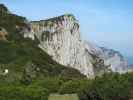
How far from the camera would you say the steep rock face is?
17026 centimetres

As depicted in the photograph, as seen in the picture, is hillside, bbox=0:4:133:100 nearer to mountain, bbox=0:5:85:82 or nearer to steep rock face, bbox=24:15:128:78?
mountain, bbox=0:5:85:82

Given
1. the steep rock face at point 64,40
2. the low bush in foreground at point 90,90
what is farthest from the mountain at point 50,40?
the low bush in foreground at point 90,90

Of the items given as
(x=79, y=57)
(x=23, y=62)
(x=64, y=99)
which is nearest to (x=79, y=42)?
(x=79, y=57)

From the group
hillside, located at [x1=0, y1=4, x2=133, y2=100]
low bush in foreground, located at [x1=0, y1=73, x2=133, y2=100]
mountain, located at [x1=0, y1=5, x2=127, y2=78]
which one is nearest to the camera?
low bush in foreground, located at [x1=0, y1=73, x2=133, y2=100]

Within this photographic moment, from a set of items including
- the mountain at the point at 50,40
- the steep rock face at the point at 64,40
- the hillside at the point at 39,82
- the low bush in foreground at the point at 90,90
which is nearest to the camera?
the low bush in foreground at the point at 90,90

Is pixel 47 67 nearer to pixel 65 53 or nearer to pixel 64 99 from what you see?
pixel 65 53

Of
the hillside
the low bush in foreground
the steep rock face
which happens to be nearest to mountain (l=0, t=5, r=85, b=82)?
the hillside

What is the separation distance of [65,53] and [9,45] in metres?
37.5

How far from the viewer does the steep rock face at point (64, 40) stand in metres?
170

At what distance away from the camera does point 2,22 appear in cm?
15512

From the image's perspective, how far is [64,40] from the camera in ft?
578

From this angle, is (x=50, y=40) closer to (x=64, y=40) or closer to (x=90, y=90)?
(x=64, y=40)

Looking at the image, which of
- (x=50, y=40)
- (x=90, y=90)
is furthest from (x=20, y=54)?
(x=90, y=90)

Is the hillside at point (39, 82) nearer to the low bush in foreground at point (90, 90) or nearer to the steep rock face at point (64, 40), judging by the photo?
the low bush in foreground at point (90, 90)
